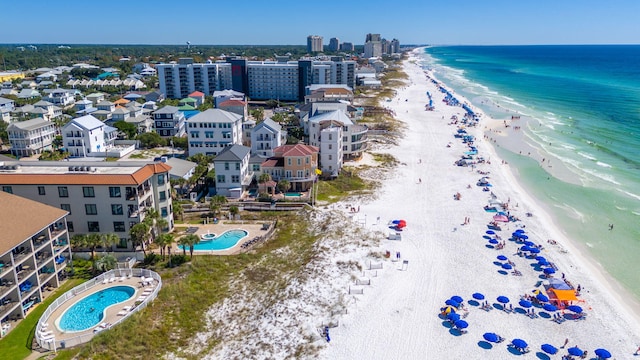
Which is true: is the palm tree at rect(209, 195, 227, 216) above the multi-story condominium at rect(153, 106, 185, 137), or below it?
below

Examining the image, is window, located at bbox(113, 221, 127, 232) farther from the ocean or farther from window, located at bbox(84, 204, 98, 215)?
the ocean

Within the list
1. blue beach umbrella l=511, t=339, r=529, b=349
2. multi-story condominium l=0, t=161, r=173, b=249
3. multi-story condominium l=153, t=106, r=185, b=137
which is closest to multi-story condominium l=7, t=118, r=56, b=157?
multi-story condominium l=153, t=106, r=185, b=137

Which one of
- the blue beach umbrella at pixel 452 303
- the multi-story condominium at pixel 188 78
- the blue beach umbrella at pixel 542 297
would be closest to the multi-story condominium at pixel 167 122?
the multi-story condominium at pixel 188 78

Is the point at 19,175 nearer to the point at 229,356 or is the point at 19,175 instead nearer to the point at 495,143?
the point at 229,356

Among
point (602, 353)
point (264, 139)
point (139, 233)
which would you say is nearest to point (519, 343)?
point (602, 353)

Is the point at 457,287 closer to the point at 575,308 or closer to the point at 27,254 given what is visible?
the point at 575,308

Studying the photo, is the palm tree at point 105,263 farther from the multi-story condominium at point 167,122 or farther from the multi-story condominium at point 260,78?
the multi-story condominium at point 260,78
